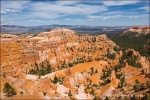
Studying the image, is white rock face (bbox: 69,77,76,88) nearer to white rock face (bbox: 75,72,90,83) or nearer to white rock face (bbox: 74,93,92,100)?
white rock face (bbox: 75,72,90,83)

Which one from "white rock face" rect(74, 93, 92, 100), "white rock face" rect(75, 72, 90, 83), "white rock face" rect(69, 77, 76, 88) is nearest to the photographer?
"white rock face" rect(74, 93, 92, 100)

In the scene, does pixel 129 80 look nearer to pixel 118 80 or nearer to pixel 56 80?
pixel 118 80

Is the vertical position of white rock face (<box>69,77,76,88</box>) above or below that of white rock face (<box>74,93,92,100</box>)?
above

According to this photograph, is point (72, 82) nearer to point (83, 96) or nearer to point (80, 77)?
point (80, 77)

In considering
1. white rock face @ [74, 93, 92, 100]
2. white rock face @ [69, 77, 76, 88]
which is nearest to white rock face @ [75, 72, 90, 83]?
white rock face @ [69, 77, 76, 88]

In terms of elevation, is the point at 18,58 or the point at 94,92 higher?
the point at 18,58

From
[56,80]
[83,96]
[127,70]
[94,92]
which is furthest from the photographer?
[127,70]

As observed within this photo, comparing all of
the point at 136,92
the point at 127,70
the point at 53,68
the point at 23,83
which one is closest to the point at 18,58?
the point at 53,68

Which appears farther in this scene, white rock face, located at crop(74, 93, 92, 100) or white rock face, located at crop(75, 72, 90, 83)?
white rock face, located at crop(75, 72, 90, 83)

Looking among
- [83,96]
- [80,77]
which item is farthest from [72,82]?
[83,96]

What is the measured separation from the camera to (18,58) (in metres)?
191

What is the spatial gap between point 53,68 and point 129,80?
6152cm

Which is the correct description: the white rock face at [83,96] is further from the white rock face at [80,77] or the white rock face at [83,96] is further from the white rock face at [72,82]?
the white rock face at [80,77]

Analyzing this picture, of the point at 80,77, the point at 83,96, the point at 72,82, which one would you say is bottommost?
the point at 83,96
